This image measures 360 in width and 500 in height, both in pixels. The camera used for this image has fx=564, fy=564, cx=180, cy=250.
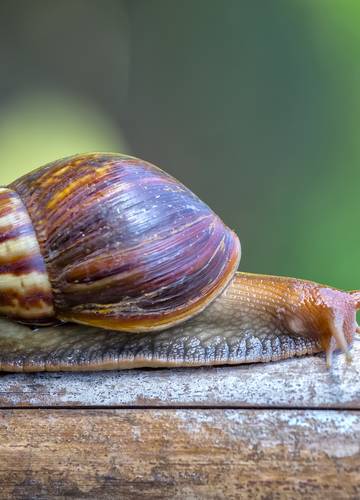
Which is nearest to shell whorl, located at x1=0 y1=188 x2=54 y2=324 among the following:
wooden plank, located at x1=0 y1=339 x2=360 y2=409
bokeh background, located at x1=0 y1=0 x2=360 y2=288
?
wooden plank, located at x1=0 y1=339 x2=360 y2=409

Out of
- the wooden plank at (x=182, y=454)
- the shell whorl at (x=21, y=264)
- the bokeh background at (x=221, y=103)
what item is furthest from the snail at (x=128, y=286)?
the bokeh background at (x=221, y=103)

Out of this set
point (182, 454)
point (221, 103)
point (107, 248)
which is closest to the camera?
point (182, 454)

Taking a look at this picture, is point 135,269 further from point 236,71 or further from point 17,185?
point 236,71

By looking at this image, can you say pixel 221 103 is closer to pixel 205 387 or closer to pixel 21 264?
pixel 21 264

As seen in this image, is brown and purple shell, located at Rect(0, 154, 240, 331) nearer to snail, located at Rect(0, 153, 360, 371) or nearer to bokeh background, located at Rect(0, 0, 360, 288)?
snail, located at Rect(0, 153, 360, 371)

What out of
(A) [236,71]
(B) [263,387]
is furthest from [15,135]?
(B) [263,387]

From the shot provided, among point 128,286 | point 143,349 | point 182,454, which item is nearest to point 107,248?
point 128,286
